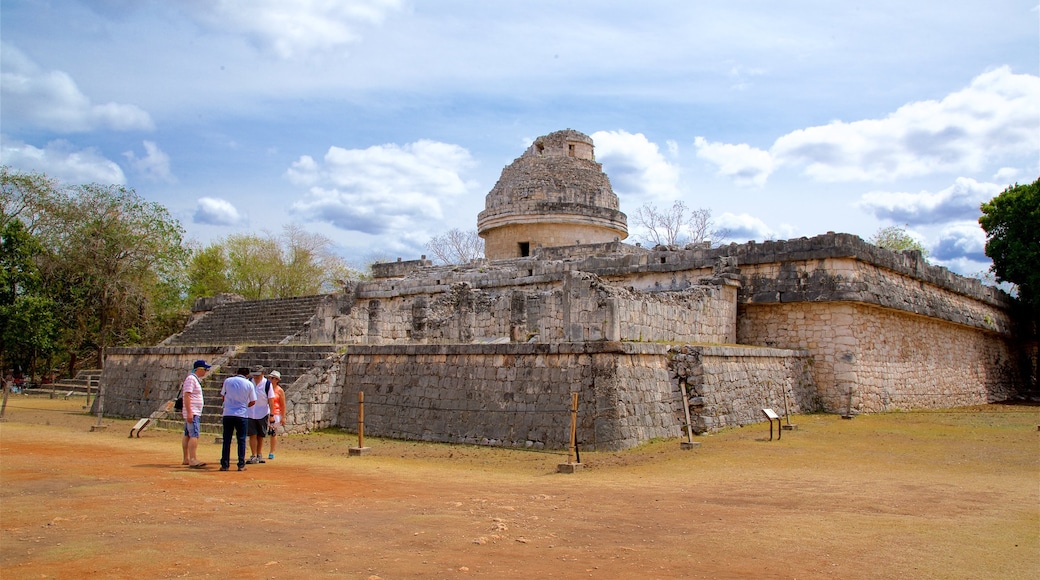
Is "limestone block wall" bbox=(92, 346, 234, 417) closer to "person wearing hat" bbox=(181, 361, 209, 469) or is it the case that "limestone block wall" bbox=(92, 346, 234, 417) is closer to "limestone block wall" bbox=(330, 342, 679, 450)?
"limestone block wall" bbox=(330, 342, 679, 450)

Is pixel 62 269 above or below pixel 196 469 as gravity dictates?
above

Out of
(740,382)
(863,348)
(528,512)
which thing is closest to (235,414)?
(528,512)

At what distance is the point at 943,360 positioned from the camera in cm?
2103

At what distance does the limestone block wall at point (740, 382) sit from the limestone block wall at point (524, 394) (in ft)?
1.45

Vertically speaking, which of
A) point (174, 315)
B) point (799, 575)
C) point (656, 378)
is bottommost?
point (799, 575)

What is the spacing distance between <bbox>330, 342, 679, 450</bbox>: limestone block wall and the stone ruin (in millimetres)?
31

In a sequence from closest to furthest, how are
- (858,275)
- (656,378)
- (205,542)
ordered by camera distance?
1. (205,542)
2. (656,378)
3. (858,275)

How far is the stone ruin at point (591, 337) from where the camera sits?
1193 centimetres

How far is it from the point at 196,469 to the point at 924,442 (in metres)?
10.9

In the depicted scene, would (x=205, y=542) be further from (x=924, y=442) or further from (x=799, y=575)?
(x=924, y=442)

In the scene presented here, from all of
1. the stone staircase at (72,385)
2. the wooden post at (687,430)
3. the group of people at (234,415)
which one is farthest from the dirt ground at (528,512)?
the stone staircase at (72,385)

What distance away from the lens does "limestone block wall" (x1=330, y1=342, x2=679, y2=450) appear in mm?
11055

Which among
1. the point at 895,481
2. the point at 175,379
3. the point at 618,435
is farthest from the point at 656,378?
the point at 175,379

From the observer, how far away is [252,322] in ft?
78.1
